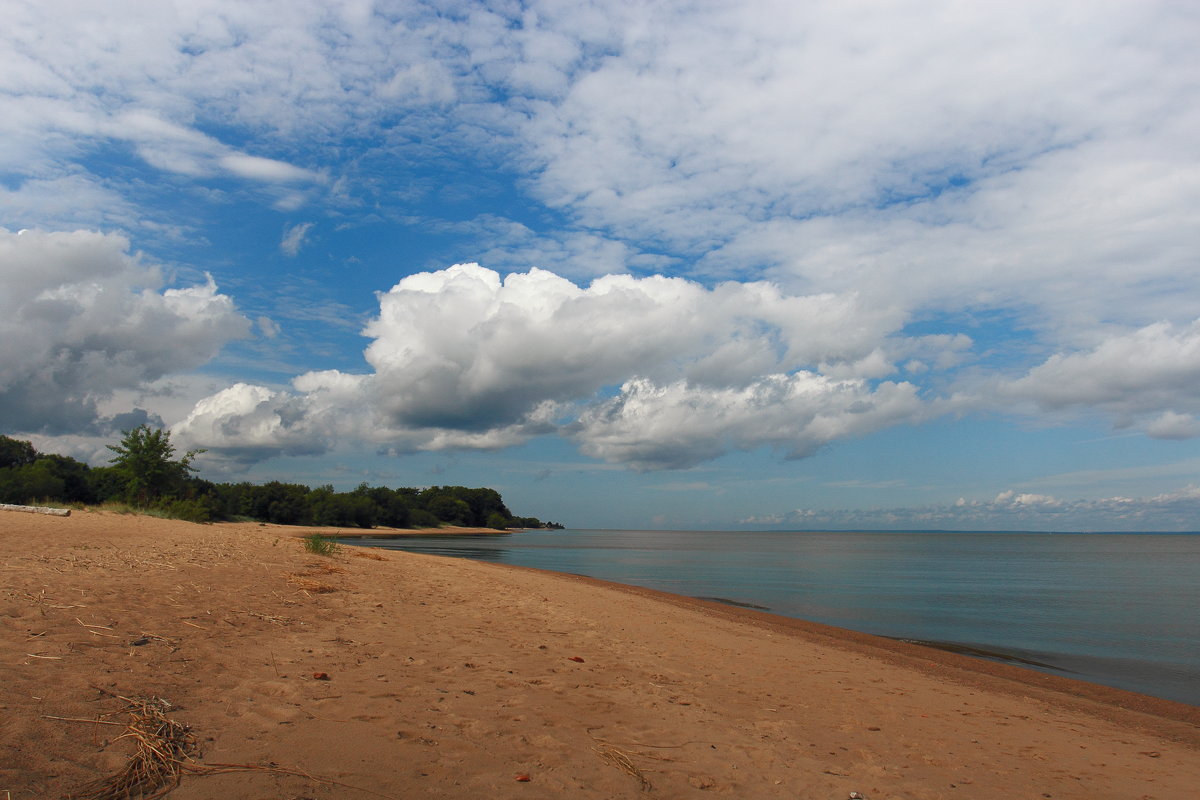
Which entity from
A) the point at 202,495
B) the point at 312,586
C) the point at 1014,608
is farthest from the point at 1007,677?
the point at 202,495

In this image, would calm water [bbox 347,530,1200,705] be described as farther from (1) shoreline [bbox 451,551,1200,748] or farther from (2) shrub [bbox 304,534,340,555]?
(2) shrub [bbox 304,534,340,555]

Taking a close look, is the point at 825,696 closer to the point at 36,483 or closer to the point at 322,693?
the point at 322,693

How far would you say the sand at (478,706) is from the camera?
476cm

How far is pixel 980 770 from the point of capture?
666cm

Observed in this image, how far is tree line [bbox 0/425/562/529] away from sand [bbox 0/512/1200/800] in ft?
108

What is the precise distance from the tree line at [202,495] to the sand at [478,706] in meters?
32.8

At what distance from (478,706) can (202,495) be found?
236ft

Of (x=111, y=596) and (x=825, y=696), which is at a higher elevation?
(x=111, y=596)

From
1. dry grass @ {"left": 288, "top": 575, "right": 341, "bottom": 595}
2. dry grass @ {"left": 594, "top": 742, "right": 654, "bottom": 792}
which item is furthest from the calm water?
dry grass @ {"left": 288, "top": 575, "right": 341, "bottom": 595}

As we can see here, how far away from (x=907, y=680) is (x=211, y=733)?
10.5 metres

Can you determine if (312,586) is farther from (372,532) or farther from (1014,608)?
(372,532)

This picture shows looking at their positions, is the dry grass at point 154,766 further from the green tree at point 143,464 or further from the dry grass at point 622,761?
the green tree at point 143,464

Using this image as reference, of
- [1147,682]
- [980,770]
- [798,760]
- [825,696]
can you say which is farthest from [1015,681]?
[798,760]

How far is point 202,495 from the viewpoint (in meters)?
67.1
